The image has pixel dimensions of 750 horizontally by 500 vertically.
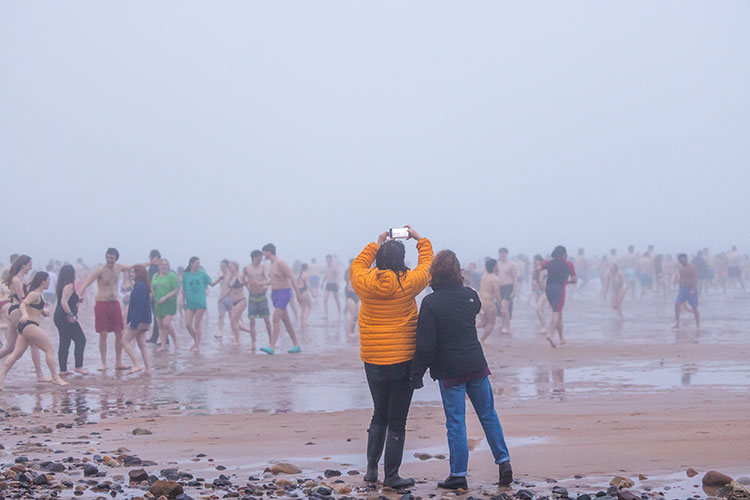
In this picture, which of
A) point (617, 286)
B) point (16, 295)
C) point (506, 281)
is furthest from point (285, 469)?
point (617, 286)

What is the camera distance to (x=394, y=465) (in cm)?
632

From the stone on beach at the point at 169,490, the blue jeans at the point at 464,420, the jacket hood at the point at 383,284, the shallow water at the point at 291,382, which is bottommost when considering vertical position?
the shallow water at the point at 291,382

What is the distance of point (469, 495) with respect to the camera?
5961 millimetres

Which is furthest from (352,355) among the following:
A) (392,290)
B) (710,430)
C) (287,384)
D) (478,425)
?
(392,290)

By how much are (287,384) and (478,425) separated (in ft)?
15.3

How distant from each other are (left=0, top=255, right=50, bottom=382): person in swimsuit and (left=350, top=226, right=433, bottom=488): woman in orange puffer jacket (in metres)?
7.24

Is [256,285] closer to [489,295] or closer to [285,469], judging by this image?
[489,295]

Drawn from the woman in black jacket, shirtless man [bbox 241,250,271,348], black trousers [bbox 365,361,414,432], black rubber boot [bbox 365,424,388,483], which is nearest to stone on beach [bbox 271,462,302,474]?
black rubber boot [bbox 365,424,388,483]

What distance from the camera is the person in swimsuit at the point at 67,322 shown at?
1368cm

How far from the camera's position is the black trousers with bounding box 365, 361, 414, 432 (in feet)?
21.0

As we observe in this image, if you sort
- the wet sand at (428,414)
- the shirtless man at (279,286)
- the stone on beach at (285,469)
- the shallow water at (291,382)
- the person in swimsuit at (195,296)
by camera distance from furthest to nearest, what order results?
the person in swimsuit at (195,296) → the shirtless man at (279,286) → the shallow water at (291,382) → the wet sand at (428,414) → the stone on beach at (285,469)

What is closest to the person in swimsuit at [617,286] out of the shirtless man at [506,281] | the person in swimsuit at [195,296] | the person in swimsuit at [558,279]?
the shirtless man at [506,281]

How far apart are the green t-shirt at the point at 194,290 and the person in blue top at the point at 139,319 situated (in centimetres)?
360

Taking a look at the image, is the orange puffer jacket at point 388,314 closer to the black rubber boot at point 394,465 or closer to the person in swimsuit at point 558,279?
the black rubber boot at point 394,465
